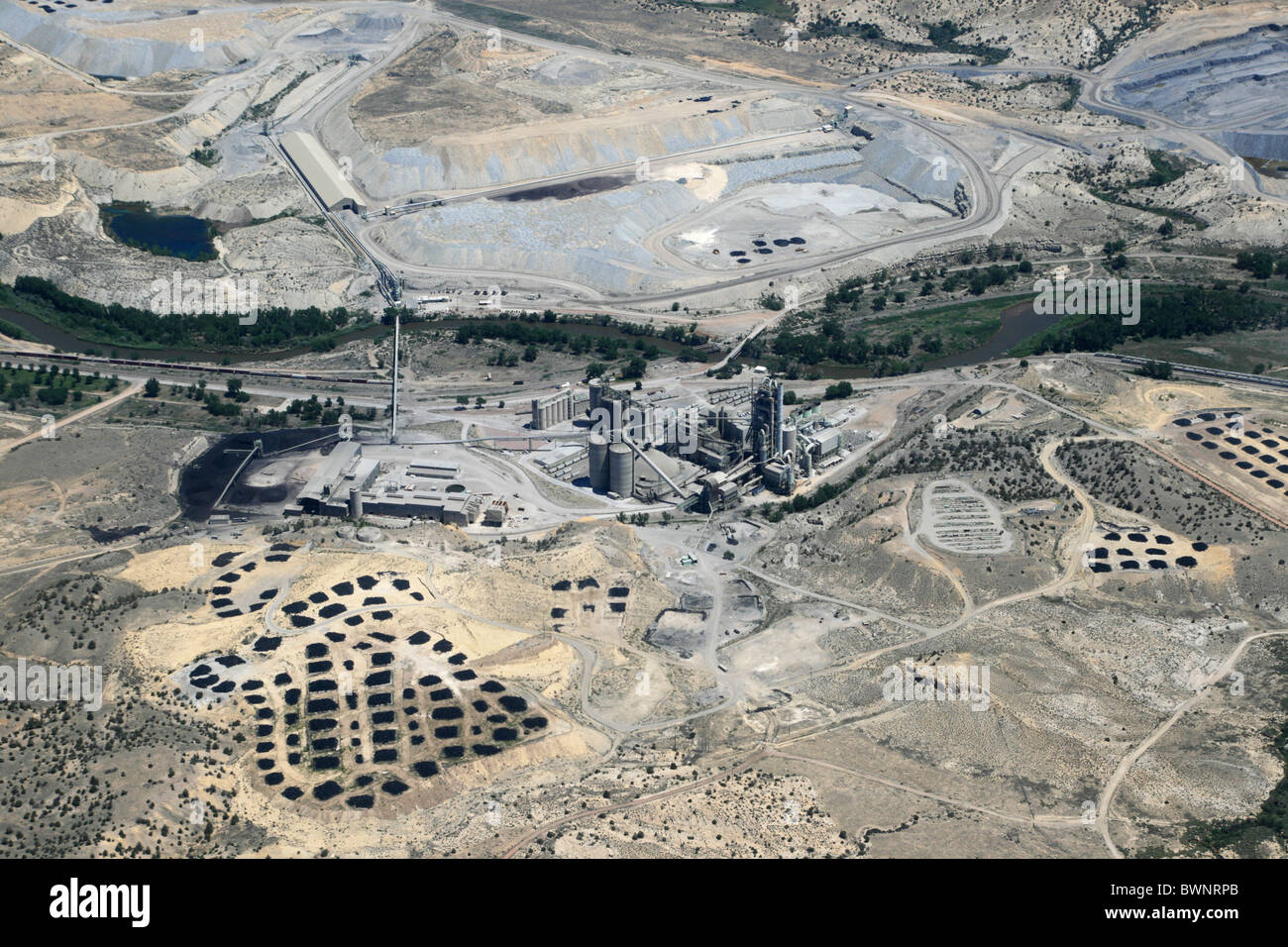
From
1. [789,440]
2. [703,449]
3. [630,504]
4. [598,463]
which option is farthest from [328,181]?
[789,440]

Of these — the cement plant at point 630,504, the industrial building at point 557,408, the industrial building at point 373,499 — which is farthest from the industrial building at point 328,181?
the industrial building at point 373,499

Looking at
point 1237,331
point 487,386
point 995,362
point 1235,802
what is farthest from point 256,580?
point 1237,331

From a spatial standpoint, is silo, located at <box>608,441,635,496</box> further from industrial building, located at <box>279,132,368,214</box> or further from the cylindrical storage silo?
industrial building, located at <box>279,132,368,214</box>

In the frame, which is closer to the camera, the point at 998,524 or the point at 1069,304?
the point at 998,524

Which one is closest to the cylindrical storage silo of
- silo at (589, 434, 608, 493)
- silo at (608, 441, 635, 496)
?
silo at (608, 441, 635, 496)

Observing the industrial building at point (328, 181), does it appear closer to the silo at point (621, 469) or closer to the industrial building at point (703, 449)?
the industrial building at point (703, 449)

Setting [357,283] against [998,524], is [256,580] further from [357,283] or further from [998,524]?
[357,283]
